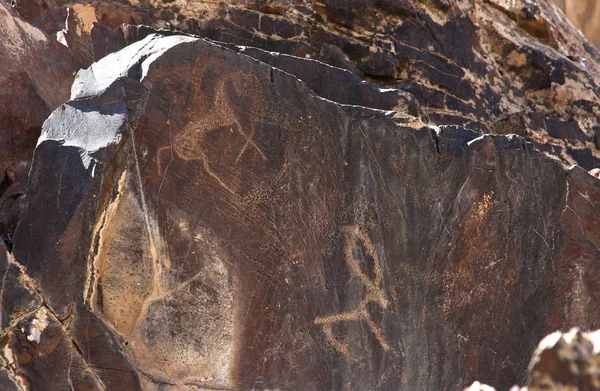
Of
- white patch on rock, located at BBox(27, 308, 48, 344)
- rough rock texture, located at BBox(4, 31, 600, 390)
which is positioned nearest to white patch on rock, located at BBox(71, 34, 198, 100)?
rough rock texture, located at BBox(4, 31, 600, 390)

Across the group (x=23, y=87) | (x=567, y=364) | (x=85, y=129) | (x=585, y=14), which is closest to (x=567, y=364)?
(x=567, y=364)

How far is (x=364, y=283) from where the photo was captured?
359 cm

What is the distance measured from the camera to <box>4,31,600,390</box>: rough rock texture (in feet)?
9.86

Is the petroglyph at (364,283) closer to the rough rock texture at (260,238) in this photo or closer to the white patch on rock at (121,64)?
the rough rock texture at (260,238)

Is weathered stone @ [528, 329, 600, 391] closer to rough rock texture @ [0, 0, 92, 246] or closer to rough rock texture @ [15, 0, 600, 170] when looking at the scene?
rough rock texture @ [0, 0, 92, 246]

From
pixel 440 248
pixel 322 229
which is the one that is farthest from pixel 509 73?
pixel 322 229

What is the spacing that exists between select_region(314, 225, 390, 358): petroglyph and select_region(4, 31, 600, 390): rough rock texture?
1 centimetres

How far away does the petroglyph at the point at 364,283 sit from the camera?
140 inches

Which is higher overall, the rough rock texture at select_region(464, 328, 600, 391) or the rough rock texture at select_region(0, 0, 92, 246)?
the rough rock texture at select_region(464, 328, 600, 391)

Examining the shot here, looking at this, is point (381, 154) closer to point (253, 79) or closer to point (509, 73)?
point (253, 79)

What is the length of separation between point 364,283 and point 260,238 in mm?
640

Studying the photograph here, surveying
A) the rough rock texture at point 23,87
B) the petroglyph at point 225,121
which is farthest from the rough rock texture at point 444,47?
the petroglyph at point 225,121

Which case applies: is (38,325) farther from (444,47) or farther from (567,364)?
(444,47)

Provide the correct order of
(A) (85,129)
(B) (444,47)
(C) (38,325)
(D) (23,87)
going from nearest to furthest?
(C) (38,325)
(A) (85,129)
(D) (23,87)
(B) (444,47)
